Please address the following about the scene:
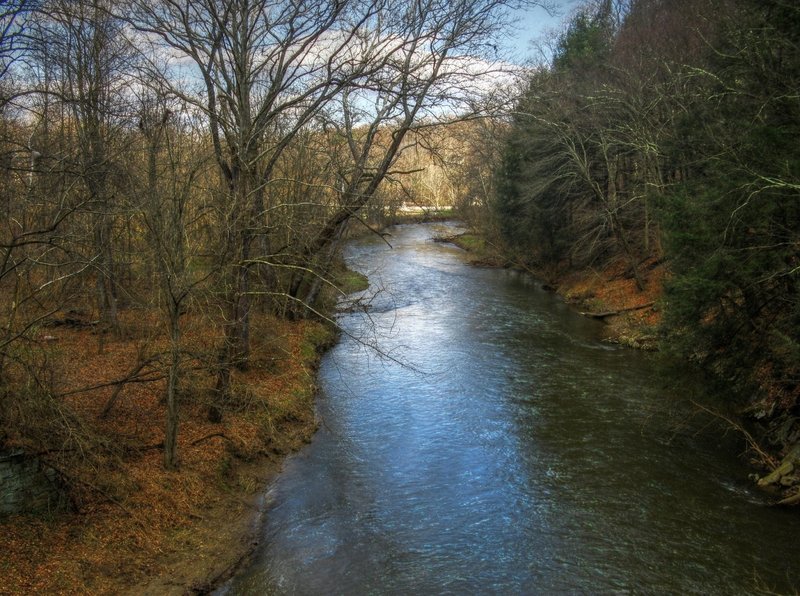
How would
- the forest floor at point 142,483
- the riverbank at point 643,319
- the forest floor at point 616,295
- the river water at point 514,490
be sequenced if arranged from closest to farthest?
the forest floor at point 142,483 < the river water at point 514,490 < the riverbank at point 643,319 < the forest floor at point 616,295

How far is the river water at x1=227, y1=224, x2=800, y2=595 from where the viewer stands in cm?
785

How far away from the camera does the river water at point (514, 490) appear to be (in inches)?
309

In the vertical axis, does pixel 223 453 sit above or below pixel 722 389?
below

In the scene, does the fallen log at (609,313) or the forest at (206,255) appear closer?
the forest at (206,255)

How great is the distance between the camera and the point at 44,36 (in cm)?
755

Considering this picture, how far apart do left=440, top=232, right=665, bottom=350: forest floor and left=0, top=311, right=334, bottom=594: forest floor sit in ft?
38.7

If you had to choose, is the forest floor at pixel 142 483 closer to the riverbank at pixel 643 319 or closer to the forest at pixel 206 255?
the forest at pixel 206 255

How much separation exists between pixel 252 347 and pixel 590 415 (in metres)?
7.73

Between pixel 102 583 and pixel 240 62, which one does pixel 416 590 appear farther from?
pixel 240 62

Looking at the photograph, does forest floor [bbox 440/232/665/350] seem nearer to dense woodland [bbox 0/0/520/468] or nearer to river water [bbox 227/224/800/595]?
river water [bbox 227/224/800/595]

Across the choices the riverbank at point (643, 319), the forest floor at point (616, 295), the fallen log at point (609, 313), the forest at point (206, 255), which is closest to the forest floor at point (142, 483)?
the forest at point (206, 255)

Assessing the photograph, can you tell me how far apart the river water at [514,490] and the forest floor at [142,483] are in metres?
0.52

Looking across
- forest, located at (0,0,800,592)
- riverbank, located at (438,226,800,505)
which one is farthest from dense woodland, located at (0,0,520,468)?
riverbank, located at (438,226,800,505)

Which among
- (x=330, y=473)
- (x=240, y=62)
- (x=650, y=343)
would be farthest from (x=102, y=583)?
(x=650, y=343)
